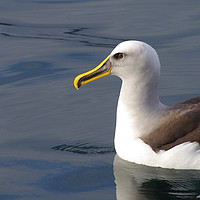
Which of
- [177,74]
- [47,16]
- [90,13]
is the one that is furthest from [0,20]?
[177,74]

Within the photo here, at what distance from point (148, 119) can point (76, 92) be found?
2909 millimetres

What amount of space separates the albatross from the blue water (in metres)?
0.21

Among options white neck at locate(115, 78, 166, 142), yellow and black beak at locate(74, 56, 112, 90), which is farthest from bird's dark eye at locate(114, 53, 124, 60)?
white neck at locate(115, 78, 166, 142)

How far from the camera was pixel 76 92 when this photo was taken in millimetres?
11203

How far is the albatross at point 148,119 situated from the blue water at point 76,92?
208mm

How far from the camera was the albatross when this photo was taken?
8.26m

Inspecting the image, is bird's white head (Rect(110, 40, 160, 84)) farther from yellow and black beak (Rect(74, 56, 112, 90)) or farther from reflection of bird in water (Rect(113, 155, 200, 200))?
reflection of bird in water (Rect(113, 155, 200, 200))

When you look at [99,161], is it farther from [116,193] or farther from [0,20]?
[0,20]

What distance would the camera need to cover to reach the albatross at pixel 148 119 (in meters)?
8.26

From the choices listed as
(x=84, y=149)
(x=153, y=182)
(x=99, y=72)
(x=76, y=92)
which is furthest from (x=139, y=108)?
(x=76, y=92)

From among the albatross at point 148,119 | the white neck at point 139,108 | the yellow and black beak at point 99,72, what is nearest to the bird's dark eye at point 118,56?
the albatross at point 148,119

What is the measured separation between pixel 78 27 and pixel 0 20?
6.32ft

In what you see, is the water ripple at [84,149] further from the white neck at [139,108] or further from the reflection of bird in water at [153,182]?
the white neck at [139,108]

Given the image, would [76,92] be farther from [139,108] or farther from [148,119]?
[148,119]
